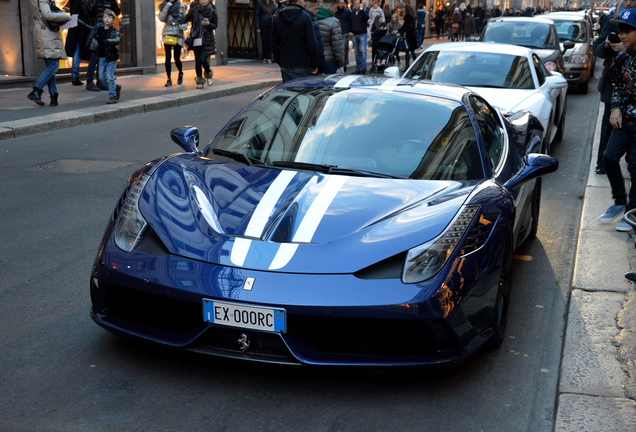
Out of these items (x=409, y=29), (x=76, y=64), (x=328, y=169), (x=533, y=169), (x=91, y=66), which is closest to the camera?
(x=328, y=169)

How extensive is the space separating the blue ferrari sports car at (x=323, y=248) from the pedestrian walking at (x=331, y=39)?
7.42 m

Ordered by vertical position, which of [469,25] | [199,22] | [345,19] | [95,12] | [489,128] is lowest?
[489,128]

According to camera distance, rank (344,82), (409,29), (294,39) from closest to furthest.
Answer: (344,82) → (294,39) → (409,29)

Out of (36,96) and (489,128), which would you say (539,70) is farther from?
(36,96)

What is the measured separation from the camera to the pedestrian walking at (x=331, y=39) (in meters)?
11.6

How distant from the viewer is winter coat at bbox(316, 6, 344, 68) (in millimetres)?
11617

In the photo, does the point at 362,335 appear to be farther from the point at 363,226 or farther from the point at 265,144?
the point at 265,144

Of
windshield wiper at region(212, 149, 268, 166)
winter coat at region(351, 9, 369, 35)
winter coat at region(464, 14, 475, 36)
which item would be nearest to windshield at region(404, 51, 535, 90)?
windshield wiper at region(212, 149, 268, 166)

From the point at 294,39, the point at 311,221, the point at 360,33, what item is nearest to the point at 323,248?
the point at 311,221

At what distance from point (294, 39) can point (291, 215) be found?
7.57m

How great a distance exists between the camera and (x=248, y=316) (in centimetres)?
312

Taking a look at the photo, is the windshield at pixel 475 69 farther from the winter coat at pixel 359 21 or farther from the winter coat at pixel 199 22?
the winter coat at pixel 359 21

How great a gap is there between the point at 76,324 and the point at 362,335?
5.60ft

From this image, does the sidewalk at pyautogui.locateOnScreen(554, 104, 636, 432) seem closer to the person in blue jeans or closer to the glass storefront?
the glass storefront
